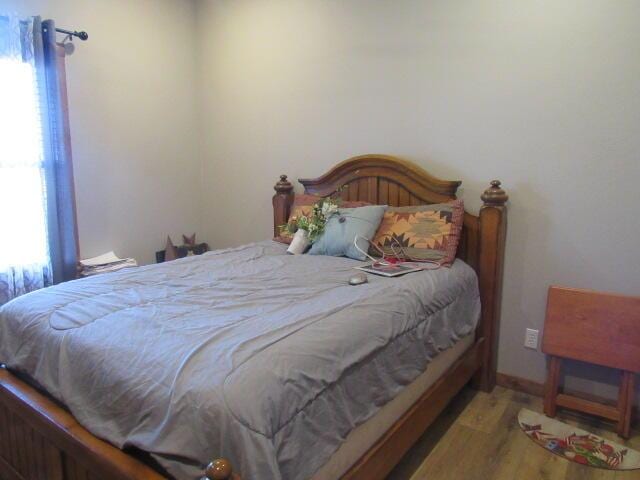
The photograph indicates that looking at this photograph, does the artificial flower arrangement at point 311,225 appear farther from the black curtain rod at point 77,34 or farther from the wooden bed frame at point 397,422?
the black curtain rod at point 77,34

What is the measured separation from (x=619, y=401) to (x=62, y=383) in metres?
2.37

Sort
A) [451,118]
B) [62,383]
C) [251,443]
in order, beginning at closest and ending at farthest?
[251,443] → [62,383] → [451,118]

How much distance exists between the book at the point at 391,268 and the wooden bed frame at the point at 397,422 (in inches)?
19.8

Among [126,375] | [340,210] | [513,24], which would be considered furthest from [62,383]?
[513,24]

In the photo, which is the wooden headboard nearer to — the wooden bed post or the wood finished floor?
the wooden bed post

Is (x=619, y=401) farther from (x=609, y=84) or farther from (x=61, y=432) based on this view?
(x=61, y=432)

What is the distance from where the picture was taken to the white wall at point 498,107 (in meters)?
2.12

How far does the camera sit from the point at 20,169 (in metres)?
2.55

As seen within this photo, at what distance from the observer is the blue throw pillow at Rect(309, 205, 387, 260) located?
8.05ft

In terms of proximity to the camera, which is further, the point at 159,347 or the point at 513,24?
the point at 513,24

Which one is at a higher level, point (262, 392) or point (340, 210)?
point (340, 210)

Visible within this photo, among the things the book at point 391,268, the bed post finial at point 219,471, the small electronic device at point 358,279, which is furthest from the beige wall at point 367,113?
the bed post finial at point 219,471

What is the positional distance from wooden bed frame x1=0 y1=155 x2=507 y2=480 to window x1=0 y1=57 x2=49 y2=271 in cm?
124

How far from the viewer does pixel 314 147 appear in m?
3.15
